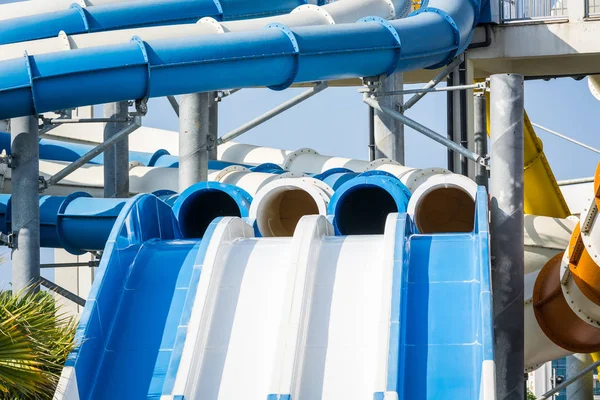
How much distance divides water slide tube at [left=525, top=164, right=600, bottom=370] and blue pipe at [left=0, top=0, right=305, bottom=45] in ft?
18.0

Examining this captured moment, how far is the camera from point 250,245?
31.0 ft

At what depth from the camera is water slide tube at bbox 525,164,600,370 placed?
862cm

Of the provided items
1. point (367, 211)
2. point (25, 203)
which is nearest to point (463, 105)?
point (367, 211)

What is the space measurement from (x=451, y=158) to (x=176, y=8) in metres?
4.54

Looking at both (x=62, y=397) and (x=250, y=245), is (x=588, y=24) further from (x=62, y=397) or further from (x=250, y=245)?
(x=62, y=397)

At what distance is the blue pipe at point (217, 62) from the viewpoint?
988 centimetres

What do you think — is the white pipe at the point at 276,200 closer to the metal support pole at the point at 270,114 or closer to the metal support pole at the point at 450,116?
the metal support pole at the point at 270,114

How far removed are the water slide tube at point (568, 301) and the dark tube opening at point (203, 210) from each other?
3.29 m

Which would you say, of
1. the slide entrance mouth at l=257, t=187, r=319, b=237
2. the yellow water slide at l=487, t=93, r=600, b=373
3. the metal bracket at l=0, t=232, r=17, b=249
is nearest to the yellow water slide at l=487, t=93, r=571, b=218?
the yellow water slide at l=487, t=93, r=600, b=373

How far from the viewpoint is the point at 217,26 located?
462 inches

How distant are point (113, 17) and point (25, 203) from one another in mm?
3505

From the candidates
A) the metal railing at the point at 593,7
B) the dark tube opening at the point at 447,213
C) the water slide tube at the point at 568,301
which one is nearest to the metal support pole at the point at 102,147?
the dark tube opening at the point at 447,213

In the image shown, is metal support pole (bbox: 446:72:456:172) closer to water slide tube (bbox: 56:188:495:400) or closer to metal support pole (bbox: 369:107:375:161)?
metal support pole (bbox: 369:107:375:161)

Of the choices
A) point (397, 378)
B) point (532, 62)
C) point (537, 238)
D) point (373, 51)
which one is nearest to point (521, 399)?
point (397, 378)
